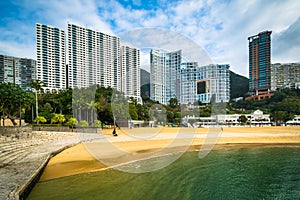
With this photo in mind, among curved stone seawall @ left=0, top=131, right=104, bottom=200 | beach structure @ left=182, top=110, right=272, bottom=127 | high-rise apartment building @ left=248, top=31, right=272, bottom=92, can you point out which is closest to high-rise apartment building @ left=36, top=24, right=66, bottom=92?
beach structure @ left=182, top=110, right=272, bottom=127

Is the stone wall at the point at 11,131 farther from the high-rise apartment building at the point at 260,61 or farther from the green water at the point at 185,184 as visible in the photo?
the high-rise apartment building at the point at 260,61

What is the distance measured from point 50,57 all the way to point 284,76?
3117 inches

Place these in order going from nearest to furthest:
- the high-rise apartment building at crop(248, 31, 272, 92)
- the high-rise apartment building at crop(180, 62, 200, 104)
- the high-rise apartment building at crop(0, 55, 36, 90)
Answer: the high-rise apartment building at crop(180, 62, 200, 104) < the high-rise apartment building at crop(0, 55, 36, 90) < the high-rise apartment building at crop(248, 31, 272, 92)

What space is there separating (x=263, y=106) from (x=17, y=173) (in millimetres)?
65695

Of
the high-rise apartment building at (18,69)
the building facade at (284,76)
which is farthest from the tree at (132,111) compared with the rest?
the building facade at (284,76)

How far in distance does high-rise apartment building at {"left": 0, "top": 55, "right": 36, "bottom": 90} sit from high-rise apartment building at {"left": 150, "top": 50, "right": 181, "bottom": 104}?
56.1 meters

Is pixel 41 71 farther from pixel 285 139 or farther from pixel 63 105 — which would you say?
pixel 285 139

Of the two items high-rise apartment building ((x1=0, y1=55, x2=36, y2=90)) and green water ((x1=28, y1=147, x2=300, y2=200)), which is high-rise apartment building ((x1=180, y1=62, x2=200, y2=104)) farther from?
high-rise apartment building ((x1=0, y1=55, x2=36, y2=90))

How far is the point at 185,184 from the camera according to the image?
7719mm

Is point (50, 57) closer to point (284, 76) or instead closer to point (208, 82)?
point (208, 82)

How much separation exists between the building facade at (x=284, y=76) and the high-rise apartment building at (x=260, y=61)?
176cm

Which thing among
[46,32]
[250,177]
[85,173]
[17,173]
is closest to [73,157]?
[85,173]

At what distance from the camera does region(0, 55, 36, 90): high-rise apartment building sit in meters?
55.6

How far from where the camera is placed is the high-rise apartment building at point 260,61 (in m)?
79.5
